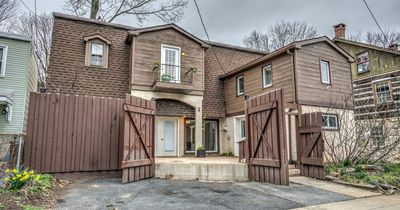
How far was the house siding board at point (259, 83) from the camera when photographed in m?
12.1

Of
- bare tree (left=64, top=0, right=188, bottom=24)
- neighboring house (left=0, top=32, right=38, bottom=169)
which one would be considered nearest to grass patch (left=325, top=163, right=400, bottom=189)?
neighboring house (left=0, top=32, right=38, bottom=169)

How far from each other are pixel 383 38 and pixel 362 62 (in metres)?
9.81

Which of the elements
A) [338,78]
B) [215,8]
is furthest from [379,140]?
[215,8]

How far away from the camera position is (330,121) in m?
12.5

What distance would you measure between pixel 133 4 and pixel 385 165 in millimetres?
18486

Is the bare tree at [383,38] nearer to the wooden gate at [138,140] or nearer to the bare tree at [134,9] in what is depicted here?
the bare tree at [134,9]

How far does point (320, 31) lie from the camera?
27766mm

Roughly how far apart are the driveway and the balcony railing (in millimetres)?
5973

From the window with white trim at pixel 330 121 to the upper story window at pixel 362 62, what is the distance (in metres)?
7.95

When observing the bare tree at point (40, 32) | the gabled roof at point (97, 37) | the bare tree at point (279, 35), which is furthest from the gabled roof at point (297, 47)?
the bare tree at point (40, 32)

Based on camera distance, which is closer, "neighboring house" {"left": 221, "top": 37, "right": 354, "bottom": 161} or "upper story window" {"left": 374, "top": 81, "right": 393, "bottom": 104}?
"neighboring house" {"left": 221, "top": 37, "right": 354, "bottom": 161}

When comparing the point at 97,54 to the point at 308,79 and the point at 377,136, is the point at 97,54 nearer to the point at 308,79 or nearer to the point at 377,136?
the point at 308,79

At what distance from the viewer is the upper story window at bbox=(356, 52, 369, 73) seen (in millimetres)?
18266

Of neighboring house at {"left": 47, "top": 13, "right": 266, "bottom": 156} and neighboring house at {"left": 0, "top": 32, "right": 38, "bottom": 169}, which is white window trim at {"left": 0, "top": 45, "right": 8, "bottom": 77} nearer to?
neighboring house at {"left": 0, "top": 32, "right": 38, "bottom": 169}
